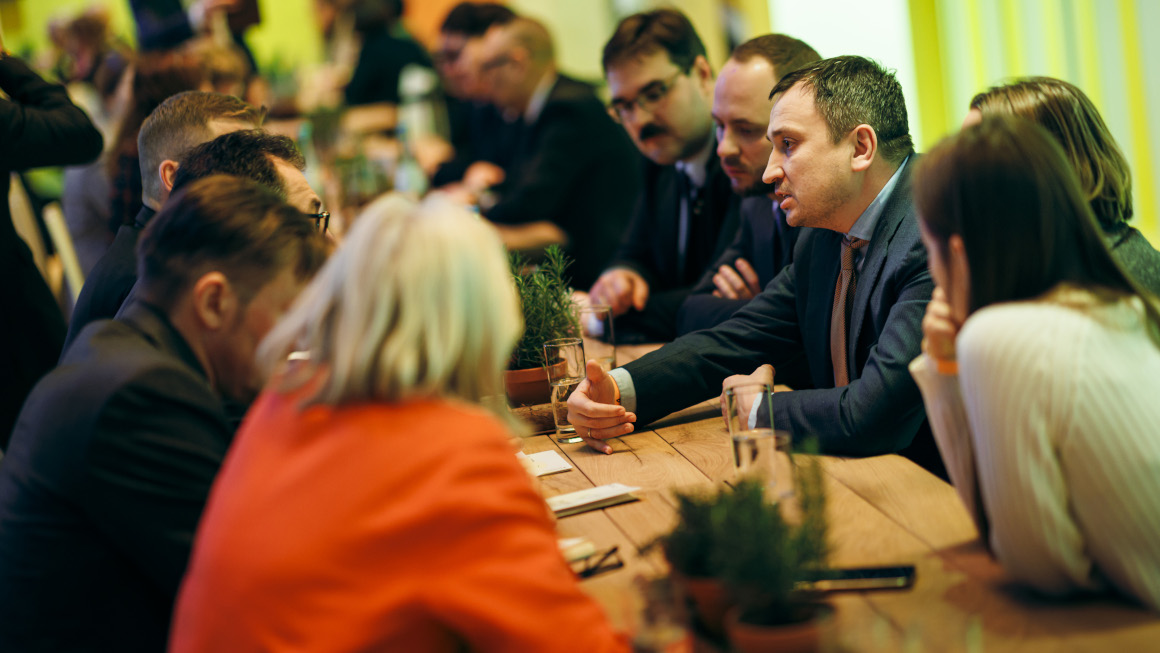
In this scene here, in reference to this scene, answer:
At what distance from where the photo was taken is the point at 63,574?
1404 mm

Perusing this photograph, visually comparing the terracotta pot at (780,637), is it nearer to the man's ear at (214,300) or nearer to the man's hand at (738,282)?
the man's ear at (214,300)

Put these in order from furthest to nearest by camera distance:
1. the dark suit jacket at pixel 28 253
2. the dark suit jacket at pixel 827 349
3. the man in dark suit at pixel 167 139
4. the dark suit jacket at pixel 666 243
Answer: the dark suit jacket at pixel 666 243, the dark suit jacket at pixel 28 253, the man in dark suit at pixel 167 139, the dark suit jacket at pixel 827 349

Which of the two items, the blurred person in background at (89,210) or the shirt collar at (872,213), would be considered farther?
the blurred person in background at (89,210)

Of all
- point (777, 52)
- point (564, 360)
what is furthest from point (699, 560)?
point (777, 52)

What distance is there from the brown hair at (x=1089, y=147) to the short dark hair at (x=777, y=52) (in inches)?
35.4

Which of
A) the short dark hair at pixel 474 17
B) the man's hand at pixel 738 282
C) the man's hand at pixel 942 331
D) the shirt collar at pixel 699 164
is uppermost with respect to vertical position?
the short dark hair at pixel 474 17

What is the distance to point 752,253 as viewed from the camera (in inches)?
123

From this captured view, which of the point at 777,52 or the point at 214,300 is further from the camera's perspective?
the point at 777,52

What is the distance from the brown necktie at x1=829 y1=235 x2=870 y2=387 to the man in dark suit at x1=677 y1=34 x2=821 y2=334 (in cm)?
53

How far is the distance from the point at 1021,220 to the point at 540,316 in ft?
4.22

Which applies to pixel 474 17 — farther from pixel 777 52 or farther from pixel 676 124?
pixel 777 52

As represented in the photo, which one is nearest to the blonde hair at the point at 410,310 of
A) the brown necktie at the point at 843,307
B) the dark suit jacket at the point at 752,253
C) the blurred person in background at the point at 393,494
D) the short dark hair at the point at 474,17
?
the blurred person in background at the point at 393,494

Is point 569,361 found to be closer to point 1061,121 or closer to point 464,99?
point 1061,121

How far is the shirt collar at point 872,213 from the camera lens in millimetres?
2227
